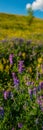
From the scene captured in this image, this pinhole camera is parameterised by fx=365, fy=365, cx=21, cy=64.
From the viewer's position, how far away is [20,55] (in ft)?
26.7

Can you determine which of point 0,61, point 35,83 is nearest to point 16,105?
point 35,83

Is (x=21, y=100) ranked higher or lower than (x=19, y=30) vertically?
higher

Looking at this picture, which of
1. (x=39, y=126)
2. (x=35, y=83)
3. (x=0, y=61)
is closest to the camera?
(x=39, y=126)

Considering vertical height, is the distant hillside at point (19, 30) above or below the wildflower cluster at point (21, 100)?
below

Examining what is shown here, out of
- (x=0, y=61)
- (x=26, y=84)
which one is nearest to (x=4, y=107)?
(x=26, y=84)

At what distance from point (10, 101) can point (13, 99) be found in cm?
12

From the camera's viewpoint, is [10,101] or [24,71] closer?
[10,101]

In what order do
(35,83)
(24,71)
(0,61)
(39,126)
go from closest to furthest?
(39,126), (35,83), (24,71), (0,61)

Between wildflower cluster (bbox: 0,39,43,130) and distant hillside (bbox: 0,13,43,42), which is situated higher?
wildflower cluster (bbox: 0,39,43,130)

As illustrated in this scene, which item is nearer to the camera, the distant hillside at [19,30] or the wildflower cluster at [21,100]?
the wildflower cluster at [21,100]

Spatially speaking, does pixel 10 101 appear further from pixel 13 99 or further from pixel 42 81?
pixel 42 81

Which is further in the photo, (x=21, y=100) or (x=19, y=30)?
(x=19, y=30)

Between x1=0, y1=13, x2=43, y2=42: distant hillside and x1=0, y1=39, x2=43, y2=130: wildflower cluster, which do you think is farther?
x1=0, y1=13, x2=43, y2=42: distant hillside

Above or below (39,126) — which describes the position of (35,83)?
above
